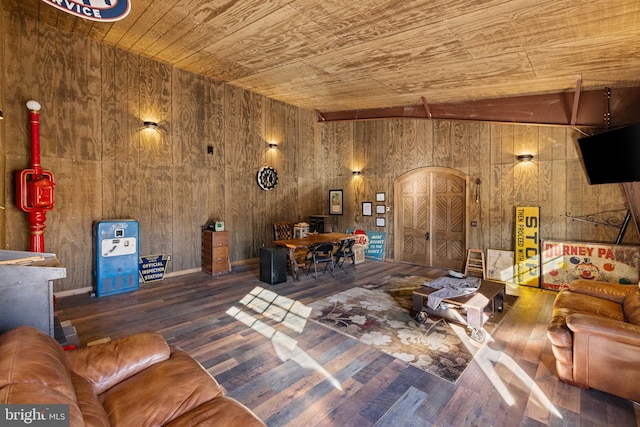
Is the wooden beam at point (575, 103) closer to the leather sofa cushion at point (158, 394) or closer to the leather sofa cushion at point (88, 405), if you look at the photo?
the leather sofa cushion at point (158, 394)

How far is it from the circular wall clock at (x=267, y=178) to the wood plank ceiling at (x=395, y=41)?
7.05 ft

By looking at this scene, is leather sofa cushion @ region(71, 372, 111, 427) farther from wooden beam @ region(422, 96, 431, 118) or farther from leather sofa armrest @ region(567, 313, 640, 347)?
wooden beam @ region(422, 96, 431, 118)

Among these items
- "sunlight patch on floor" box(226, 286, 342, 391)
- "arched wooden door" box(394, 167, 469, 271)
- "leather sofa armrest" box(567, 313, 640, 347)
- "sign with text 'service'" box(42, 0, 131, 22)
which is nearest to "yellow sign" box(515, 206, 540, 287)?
"arched wooden door" box(394, 167, 469, 271)

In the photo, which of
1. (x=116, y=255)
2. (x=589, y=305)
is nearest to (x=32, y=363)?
(x=116, y=255)

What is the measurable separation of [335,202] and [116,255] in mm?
5410

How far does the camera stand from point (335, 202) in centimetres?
878

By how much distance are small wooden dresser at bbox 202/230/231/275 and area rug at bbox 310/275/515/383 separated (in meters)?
2.58

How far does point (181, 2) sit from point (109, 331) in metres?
3.99

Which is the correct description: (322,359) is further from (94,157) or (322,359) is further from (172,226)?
(94,157)

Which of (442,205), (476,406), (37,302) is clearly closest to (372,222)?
(442,205)

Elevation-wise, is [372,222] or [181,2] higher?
[181,2]

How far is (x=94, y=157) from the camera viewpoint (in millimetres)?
5074

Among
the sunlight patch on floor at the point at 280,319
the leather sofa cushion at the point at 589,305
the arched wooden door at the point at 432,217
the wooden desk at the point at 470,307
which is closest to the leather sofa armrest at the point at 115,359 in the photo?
the sunlight patch on floor at the point at 280,319

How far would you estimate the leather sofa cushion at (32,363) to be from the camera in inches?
49.1
